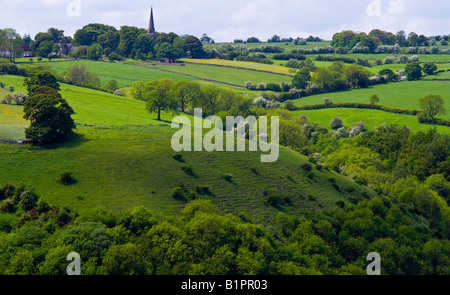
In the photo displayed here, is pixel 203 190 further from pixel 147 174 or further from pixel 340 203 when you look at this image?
pixel 340 203

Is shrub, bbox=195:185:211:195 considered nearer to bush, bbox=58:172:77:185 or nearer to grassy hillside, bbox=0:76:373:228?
grassy hillside, bbox=0:76:373:228

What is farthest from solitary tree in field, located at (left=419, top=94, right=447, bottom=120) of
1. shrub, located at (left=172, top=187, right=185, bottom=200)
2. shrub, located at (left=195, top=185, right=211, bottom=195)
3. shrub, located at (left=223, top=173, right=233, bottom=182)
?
shrub, located at (left=172, top=187, right=185, bottom=200)

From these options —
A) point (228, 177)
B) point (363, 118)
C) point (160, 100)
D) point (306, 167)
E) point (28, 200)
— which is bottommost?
point (228, 177)

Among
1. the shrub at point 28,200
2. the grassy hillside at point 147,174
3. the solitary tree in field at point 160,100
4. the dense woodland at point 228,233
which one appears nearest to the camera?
the dense woodland at point 228,233

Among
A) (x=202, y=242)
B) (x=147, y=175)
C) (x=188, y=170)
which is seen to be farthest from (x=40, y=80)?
(x=202, y=242)

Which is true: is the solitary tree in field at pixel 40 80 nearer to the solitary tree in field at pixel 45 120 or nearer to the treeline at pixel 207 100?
the treeline at pixel 207 100

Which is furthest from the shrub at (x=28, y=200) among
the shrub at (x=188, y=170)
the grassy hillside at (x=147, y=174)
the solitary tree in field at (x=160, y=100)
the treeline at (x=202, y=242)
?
the solitary tree in field at (x=160, y=100)

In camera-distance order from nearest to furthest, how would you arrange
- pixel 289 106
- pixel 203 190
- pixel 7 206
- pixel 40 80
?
pixel 7 206
pixel 203 190
pixel 40 80
pixel 289 106
